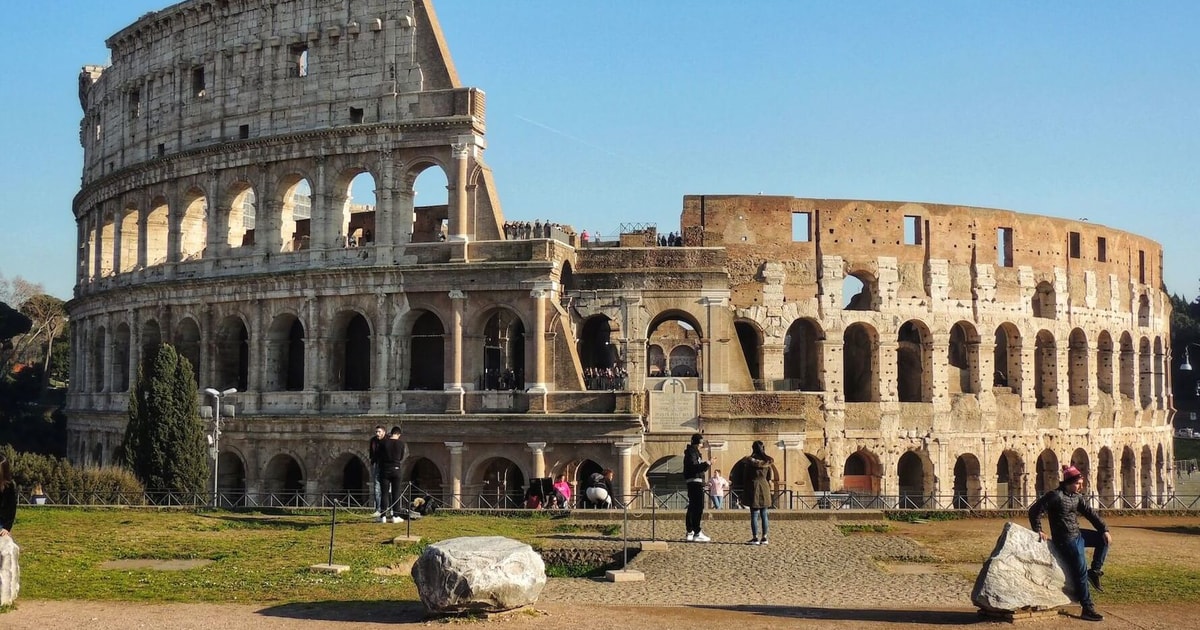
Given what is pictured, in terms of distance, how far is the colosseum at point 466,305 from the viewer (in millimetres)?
32250

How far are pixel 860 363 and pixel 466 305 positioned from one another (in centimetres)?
1521

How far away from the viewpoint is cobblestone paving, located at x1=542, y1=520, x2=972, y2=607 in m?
13.4

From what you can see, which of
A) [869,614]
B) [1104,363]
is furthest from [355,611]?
[1104,363]

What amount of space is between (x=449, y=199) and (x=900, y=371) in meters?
18.2

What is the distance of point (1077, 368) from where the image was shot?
44.5 m

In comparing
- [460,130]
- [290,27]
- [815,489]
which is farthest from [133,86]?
[815,489]

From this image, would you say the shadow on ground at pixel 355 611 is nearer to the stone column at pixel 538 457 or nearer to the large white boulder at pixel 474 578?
the large white boulder at pixel 474 578

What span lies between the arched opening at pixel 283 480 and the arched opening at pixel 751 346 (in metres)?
14.1

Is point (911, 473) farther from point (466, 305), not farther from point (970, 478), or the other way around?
point (466, 305)

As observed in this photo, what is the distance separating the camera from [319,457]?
109 feet

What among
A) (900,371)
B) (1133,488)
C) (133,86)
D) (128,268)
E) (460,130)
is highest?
(133,86)

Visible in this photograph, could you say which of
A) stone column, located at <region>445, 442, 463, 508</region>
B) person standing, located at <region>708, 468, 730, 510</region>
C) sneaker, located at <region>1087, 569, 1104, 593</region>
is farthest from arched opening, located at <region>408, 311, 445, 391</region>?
sneaker, located at <region>1087, 569, 1104, 593</region>

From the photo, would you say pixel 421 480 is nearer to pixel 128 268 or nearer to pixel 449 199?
pixel 449 199

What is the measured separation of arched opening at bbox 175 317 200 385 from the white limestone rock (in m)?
29.8
